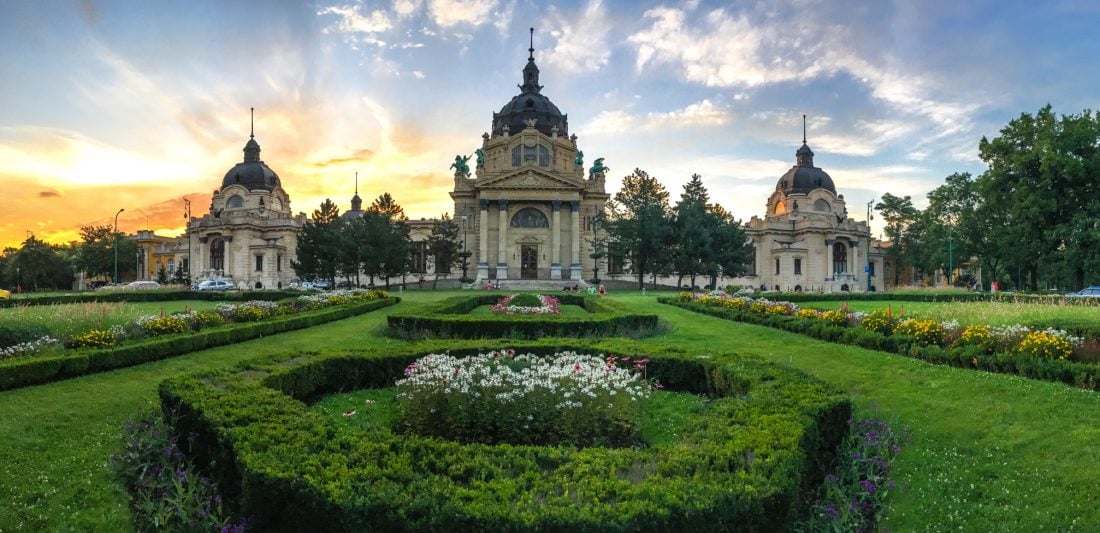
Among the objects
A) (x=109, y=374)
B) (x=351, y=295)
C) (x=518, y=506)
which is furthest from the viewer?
(x=351, y=295)

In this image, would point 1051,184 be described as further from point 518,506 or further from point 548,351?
point 518,506

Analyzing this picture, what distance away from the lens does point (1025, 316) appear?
49.8ft

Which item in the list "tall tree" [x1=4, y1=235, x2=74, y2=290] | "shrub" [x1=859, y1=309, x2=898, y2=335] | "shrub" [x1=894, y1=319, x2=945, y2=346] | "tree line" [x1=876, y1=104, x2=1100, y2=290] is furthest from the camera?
"tall tree" [x1=4, y1=235, x2=74, y2=290]

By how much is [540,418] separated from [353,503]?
116 inches

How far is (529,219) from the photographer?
5750cm

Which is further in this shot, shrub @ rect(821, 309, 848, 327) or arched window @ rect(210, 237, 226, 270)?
arched window @ rect(210, 237, 226, 270)

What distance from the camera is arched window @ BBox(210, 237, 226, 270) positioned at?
64188 millimetres

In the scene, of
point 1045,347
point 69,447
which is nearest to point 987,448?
point 1045,347

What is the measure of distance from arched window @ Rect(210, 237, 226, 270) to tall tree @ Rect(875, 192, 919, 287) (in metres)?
73.4

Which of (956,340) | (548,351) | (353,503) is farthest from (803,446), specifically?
(956,340)

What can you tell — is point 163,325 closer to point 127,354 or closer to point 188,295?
point 127,354

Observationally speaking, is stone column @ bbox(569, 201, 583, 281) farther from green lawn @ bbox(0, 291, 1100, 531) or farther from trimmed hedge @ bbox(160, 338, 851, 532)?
trimmed hedge @ bbox(160, 338, 851, 532)

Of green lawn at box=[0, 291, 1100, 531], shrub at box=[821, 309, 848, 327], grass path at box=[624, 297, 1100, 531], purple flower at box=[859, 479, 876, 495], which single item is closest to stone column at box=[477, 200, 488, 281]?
shrub at box=[821, 309, 848, 327]

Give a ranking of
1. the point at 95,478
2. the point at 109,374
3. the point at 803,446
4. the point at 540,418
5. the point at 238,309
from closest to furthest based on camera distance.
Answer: the point at 803,446 → the point at 95,478 → the point at 540,418 → the point at 109,374 → the point at 238,309
